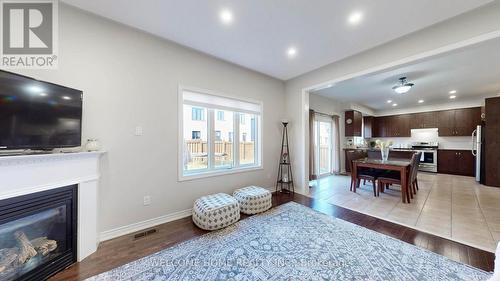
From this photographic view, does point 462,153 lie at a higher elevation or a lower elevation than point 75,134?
lower

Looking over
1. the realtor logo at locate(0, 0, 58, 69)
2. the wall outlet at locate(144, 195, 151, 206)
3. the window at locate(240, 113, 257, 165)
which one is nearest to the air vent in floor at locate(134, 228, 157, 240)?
the wall outlet at locate(144, 195, 151, 206)

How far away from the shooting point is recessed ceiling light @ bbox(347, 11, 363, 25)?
211 cm

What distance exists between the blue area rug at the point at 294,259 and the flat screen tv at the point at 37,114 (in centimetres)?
134

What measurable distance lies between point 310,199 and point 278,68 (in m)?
2.82

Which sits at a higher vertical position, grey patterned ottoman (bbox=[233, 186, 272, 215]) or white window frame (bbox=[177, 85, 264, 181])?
white window frame (bbox=[177, 85, 264, 181])

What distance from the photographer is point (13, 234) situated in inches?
58.4

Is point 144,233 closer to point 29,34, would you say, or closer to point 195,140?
point 195,140

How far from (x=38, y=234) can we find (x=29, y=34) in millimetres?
2066

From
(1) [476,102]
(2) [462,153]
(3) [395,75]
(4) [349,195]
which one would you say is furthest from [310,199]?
(1) [476,102]

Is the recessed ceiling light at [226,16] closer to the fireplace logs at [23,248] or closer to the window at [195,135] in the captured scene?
the window at [195,135]

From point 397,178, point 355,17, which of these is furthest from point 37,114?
point 397,178

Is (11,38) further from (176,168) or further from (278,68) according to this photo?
(278,68)

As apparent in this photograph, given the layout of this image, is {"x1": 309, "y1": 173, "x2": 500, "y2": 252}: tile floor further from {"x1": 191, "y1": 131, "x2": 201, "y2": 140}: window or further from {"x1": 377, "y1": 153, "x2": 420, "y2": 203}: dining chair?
{"x1": 191, "y1": 131, "x2": 201, "y2": 140}: window

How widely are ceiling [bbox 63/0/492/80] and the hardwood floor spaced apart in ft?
8.99
